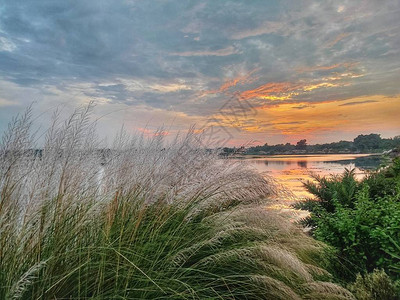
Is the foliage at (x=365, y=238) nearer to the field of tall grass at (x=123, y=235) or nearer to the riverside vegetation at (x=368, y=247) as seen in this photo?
the riverside vegetation at (x=368, y=247)

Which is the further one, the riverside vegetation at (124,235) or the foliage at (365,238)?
the foliage at (365,238)

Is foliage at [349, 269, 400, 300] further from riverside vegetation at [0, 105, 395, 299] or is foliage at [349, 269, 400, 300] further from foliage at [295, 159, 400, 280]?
foliage at [295, 159, 400, 280]

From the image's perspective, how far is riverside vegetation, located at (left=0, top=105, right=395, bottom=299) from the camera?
2.09 meters

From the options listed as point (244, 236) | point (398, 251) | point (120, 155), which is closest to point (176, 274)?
point (244, 236)

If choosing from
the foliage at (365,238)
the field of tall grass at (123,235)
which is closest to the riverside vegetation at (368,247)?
the foliage at (365,238)

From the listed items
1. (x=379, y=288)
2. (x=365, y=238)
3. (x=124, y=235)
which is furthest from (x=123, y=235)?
(x=365, y=238)

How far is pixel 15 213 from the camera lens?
2.19 metres

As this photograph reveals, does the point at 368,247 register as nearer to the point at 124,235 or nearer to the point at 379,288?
the point at 379,288

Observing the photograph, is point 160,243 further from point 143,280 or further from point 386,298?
point 386,298

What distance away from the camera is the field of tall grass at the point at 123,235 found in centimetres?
209

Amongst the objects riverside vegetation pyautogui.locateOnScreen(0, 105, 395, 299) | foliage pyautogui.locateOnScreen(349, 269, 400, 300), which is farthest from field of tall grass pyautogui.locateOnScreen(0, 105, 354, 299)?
foliage pyautogui.locateOnScreen(349, 269, 400, 300)

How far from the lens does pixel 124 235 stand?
251 centimetres

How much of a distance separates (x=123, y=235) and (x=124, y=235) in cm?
2

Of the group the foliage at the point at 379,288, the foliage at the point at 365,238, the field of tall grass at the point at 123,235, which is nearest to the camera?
the field of tall grass at the point at 123,235
